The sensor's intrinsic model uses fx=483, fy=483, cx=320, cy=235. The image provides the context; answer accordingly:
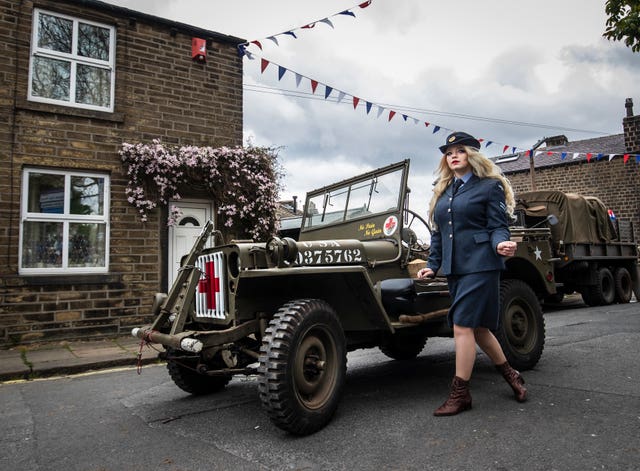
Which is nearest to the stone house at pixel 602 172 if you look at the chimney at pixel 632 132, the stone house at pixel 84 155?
the chimney at pixel 632 132

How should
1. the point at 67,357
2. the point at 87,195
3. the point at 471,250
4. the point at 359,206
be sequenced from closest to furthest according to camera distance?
the point at 471,250, the point at 359,206, the point at 67,357, the point at 87,195

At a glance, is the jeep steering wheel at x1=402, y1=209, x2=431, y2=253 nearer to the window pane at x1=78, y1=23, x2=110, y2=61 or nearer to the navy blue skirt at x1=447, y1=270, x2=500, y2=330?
the navy blue skirt at x1=447, y1=270, x2=500, y2=330

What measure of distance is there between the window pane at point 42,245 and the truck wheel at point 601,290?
456 inches

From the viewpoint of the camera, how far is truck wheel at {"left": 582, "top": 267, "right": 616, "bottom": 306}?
11695 mm

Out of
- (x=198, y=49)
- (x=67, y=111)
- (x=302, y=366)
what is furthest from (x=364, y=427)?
(x=198, y=49)

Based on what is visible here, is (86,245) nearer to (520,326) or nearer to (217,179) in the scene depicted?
(217,179)

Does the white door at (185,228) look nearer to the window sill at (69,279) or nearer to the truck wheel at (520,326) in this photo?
the window sill at (69,279)

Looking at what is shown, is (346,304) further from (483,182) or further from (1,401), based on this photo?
(1,401)

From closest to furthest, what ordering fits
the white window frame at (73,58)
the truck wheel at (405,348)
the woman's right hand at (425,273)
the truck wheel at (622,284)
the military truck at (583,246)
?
the woman's right hand at (425,273), the truck wheel at (405,348), the white window frame at (73,58), the military truck at (583,246), the truck wheel at (622,284)

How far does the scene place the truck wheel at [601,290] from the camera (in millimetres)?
11695

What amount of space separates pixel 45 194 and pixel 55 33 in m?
2.84

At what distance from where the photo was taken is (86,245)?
323 inches

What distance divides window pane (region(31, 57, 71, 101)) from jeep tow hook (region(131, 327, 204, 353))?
6.54m

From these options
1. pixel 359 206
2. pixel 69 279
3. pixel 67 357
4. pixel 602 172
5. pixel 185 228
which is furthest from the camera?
pixel 602 172
